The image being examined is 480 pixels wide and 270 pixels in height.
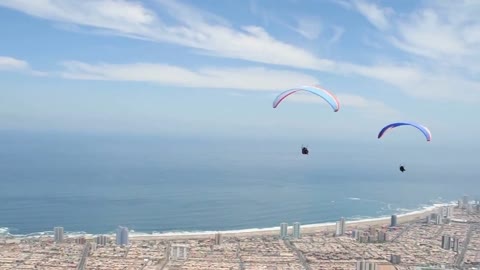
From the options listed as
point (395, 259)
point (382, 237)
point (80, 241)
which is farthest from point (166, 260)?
point (382, 237)

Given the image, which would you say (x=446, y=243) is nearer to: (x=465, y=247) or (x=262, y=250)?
(x=465, y=247)

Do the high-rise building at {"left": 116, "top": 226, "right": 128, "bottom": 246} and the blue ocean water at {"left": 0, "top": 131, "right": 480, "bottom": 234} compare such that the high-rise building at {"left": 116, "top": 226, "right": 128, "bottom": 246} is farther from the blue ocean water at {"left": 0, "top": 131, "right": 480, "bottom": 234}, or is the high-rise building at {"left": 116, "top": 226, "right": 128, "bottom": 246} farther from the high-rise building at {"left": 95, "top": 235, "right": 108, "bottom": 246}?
the blue ocean water at {"left": 0, "top": 131, "right": 480, "bottom": 234}

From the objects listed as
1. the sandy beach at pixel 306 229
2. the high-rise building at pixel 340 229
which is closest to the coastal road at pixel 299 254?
Result: the sandy beach at pixel 306 229

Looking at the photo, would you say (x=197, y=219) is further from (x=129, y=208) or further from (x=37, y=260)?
(x=37, y=260)

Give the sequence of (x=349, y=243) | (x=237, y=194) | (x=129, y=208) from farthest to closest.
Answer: (x=237, y=194), (x=129, y=208), (x=349, y=243)

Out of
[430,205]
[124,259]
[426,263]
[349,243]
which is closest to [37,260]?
[124,259]

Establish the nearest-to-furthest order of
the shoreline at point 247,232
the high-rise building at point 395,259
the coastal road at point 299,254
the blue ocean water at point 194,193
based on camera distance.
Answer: the coastal road at point 299,254 < the high-rise building at point 395,259 < the shoreline at point 247,232 < the blue ocean water at point 194,193

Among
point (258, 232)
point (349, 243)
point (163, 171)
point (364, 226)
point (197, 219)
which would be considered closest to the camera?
point (349, 243)

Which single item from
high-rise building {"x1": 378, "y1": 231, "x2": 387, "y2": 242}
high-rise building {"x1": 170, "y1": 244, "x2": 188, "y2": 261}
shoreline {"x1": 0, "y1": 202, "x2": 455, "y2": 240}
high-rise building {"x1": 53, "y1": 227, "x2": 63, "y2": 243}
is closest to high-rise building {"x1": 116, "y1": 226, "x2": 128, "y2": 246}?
shoreline {"x1": 0, "y1": 202, "x2": 455, "y2": 240}

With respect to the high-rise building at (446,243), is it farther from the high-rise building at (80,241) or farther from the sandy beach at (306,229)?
the high-rise building at (80,241)
